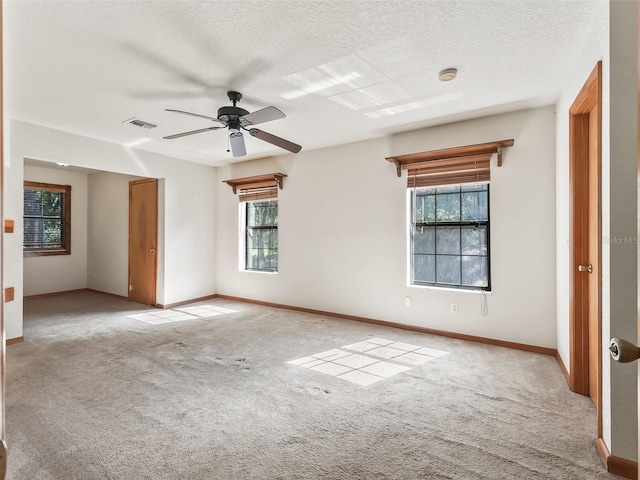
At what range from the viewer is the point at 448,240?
13.7 feet

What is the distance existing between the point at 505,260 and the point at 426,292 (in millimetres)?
966

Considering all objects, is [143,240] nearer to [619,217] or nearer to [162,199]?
[162,199]

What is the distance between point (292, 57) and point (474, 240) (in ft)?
9.31

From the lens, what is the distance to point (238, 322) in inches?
188

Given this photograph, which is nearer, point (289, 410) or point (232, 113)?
point (289, 410)

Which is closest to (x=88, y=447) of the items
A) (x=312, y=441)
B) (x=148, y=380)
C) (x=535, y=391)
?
(x=148, y=380)

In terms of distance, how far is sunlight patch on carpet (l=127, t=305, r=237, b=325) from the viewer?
4.93 metres

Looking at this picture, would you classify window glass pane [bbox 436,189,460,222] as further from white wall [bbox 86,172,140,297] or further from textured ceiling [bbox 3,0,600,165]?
white wall [bbox 86,172,140,297]

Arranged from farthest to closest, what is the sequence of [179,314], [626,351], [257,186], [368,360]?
[257,186]
[179,314]
[368,360]
[626,351]

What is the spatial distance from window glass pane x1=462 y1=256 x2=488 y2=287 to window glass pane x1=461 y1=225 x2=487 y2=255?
8 centimetres

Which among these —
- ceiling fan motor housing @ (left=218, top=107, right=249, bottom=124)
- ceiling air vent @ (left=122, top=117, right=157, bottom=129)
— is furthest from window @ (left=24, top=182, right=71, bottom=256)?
ceiling fan motor housing @ (left=218, top=107, right=249, bottom=124)

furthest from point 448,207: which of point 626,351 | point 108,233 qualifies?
point 108,233

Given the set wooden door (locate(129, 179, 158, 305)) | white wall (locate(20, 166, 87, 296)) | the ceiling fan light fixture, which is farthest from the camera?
white wall (locate(20, 166, 87, 296))

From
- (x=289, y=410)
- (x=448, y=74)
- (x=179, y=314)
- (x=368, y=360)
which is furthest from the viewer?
(x=179, y=314)
